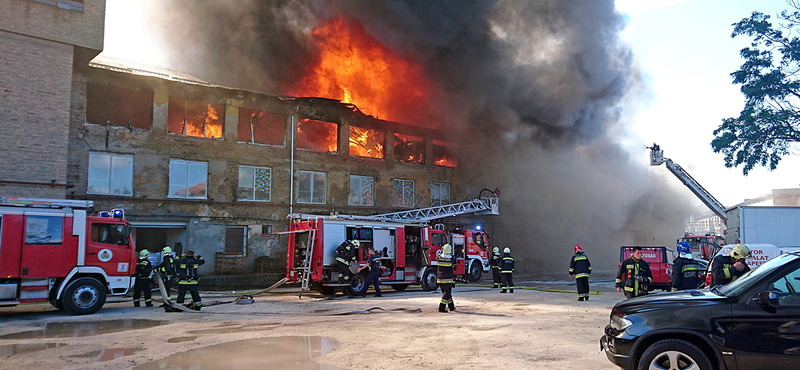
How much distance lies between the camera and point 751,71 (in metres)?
24.2

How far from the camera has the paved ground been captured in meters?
6.18

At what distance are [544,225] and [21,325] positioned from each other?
27510mm

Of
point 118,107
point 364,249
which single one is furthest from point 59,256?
point 118,107

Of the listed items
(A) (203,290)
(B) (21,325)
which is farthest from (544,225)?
(B) (21,325)

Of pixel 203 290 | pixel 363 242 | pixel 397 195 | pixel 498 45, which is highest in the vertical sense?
pixel 498 45

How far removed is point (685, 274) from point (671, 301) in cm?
485

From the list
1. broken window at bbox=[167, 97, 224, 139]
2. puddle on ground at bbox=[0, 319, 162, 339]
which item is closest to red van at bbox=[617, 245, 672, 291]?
puddle on ground at bbox=[0, 319, 162, 339]

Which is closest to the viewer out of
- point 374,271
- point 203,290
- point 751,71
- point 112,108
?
point 374,271

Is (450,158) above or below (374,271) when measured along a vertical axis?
above

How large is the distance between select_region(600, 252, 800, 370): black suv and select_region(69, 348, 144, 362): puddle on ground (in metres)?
5.78

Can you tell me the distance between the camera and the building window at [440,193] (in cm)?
2955

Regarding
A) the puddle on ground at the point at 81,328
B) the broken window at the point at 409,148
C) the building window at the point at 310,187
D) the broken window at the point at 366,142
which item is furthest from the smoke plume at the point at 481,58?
the puddle on ground at the point at 81,328

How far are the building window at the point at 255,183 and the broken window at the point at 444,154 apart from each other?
10.2 meters

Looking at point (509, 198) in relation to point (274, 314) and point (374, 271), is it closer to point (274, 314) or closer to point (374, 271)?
point (374, 271)
